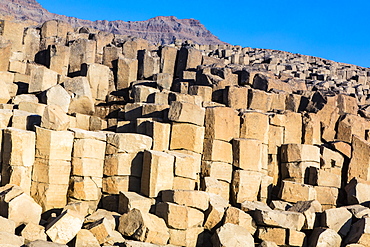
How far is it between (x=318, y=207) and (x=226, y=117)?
3.18 metres

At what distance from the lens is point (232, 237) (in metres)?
9.55

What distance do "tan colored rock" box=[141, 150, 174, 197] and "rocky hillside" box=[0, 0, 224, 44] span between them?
2424 inches

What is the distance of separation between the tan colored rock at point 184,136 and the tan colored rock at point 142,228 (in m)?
2.58

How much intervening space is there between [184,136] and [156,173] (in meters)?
1.61

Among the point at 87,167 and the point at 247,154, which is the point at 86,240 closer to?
the point at 87,167

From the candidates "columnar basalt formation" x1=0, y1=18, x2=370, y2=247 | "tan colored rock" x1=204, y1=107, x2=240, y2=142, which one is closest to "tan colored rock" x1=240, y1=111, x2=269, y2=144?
"columnar basalt formation" x1=0, y1=18, x2=370, y2=247

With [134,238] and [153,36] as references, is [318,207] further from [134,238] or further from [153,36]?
[153,36]


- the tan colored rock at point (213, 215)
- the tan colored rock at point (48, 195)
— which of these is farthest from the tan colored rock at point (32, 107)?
the tan colored rock at point (213, 215)

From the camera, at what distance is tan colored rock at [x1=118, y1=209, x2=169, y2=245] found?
9109mm

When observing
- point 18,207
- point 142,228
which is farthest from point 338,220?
point 18,207

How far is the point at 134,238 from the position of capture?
9.20m

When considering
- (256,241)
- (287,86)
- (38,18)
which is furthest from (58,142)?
(38,18)

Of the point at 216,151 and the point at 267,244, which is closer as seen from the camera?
the point at 267,244

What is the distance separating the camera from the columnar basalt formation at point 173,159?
9672 mm
